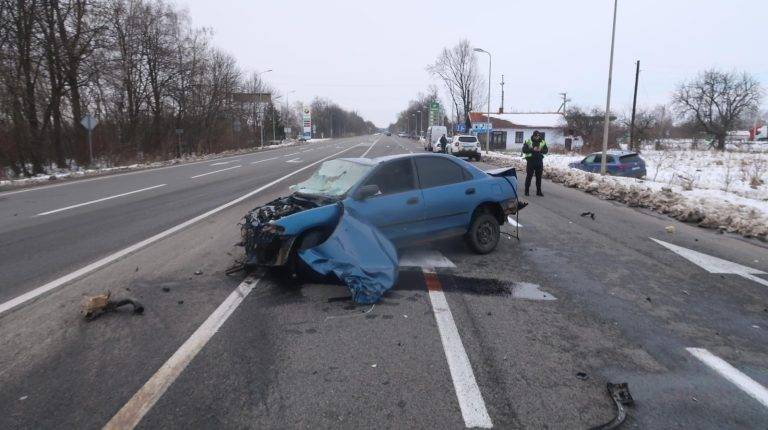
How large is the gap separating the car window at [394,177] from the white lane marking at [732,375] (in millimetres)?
3676

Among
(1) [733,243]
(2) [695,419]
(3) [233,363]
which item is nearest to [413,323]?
(3) [233,363]

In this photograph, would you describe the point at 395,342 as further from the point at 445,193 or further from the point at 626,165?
the point at 626,165

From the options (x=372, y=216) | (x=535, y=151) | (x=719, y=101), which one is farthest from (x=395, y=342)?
(x=719, y=101)

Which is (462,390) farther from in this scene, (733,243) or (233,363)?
(733,243)

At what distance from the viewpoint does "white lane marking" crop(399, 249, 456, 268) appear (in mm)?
6733

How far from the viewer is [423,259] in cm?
700

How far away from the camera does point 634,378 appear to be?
3.69 meters

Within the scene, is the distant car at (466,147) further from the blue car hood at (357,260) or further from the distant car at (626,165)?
the blue car hood at (357,260)

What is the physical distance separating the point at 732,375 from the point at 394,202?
153 inches

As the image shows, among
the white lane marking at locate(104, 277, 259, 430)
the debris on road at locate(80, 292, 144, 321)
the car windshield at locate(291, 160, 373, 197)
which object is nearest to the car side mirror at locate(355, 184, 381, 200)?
the car windshield at locate(291, 160, 373, 197)

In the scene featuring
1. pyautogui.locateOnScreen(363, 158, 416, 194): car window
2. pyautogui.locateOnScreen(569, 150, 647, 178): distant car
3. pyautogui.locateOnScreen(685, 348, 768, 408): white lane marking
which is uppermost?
pyautogui.locateOnScreen(363, 158, 416, 194): car window

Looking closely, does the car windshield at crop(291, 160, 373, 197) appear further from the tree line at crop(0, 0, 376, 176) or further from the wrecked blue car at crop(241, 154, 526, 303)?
the tree line at crop(0, 0, 376, 176)

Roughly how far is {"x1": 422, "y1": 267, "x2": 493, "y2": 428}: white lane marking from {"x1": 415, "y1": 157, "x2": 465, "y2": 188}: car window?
1932mm

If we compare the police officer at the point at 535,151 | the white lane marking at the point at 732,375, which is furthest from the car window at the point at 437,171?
the police officer at the point at 535,151
